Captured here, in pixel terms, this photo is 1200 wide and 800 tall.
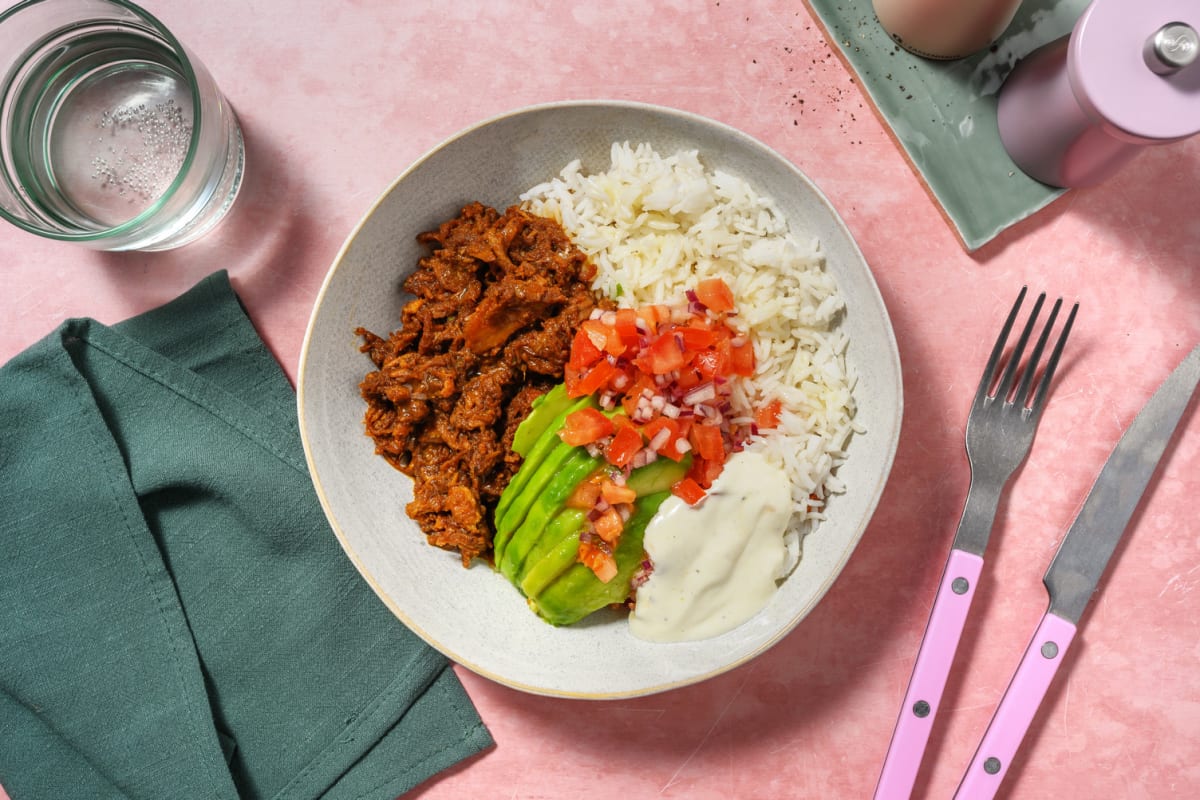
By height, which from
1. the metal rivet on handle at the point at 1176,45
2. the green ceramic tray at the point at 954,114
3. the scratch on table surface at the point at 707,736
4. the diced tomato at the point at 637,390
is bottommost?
the scratch on table surface at the point at 707,736

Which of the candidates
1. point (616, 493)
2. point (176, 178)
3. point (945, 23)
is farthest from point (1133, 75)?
point (176, 178)

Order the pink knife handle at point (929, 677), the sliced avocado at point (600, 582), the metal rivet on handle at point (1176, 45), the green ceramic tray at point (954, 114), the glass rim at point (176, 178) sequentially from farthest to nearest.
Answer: the green ceramic tray at point (954, 114)
the pink knife handle at point (929, 677)
the glass rim at point (176, 178)
the sliced avocado at point (600, 582)
the metal rivet on handle at point (1176, 45)

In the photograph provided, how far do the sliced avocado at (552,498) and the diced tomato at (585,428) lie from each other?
3cm

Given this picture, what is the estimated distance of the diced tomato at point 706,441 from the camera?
2014 mm

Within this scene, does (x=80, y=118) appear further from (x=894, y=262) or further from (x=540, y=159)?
(x=894, y=262)

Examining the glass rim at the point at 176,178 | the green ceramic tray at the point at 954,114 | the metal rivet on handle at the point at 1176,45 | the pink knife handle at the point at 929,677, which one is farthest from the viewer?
the green ceramic tray at the point at 954,114

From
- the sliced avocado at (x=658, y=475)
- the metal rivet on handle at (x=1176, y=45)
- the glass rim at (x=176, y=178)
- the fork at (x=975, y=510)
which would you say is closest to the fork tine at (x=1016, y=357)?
the fork at (x=975, y=510)

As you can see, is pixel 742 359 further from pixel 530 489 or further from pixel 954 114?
pixel 954 114

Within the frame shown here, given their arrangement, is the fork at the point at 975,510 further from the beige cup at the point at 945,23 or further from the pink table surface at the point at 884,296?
the beige cup at the point at 945,23

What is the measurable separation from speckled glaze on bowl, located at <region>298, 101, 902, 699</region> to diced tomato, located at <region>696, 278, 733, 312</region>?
0.96 ft

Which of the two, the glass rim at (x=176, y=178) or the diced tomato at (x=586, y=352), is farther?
the glass rim at (x=176, y=178)

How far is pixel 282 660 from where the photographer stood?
7.80 ft

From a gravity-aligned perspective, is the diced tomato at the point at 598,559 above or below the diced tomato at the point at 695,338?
below

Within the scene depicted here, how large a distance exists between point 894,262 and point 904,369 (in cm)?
31
